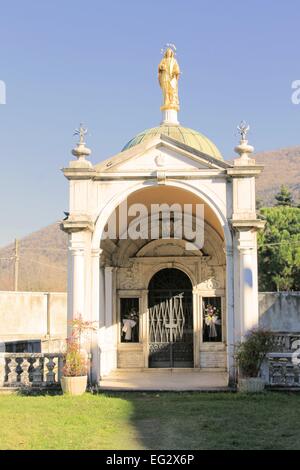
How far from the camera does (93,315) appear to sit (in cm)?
1207

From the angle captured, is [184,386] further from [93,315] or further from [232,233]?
[232,233]

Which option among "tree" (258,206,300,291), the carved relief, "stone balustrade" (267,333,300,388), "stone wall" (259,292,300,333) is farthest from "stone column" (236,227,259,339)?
"tree" (258,206,300,291)

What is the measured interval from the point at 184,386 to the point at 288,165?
353 ft

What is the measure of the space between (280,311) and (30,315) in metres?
9.81

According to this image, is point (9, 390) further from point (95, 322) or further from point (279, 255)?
point (279, 255)

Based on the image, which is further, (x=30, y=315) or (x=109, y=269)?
(x=30, y=315)

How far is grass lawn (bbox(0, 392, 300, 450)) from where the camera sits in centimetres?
754

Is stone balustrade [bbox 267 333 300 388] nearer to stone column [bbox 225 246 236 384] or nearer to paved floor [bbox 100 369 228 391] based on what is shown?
stone column [bbox 225 246 236 384]

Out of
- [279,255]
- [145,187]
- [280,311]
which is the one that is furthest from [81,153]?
[279,255]

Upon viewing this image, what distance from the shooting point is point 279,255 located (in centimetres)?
3475

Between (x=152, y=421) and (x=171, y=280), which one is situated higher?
(x=171, y=280)

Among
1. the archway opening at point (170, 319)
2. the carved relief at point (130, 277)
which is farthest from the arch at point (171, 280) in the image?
the carved relief at point (130, 277)

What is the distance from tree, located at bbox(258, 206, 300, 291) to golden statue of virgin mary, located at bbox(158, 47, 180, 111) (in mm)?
18997
